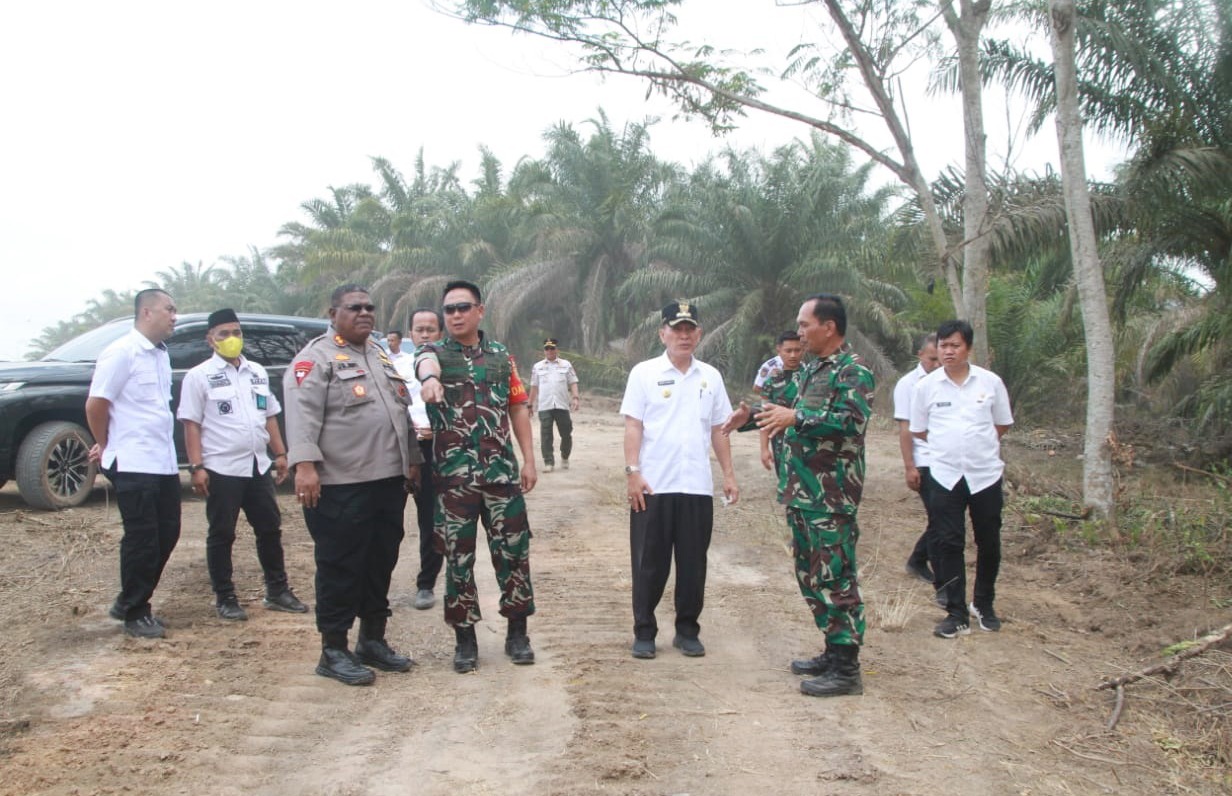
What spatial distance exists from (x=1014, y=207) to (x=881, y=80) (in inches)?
85.7

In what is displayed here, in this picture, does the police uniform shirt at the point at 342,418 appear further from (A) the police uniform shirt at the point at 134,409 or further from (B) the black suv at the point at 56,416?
(B) the black suv at the point at 56,416

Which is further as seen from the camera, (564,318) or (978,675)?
(564,318)

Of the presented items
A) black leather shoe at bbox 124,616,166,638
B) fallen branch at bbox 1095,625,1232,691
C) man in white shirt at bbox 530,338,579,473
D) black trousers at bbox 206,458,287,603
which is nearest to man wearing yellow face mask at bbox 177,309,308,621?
black trousers at bbox 206,458,287,603

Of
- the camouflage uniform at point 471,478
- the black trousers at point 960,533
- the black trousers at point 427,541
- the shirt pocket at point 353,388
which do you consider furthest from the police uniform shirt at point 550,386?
the shirt pocket at point 353,388

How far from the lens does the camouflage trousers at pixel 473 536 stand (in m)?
4.64

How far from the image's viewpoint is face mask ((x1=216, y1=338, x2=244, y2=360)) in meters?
5.67

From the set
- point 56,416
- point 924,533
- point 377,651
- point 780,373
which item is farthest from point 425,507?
point 56,416

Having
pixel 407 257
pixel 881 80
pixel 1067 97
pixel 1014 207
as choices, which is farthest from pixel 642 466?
pixel 407 257

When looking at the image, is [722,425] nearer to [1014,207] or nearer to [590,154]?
[1014,207]

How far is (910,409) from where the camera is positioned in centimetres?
616

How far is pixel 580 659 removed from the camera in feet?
16.0

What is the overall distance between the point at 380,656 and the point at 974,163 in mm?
7612

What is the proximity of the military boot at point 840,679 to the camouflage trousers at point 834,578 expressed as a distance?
0.05m

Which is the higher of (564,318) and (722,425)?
(564,318)
